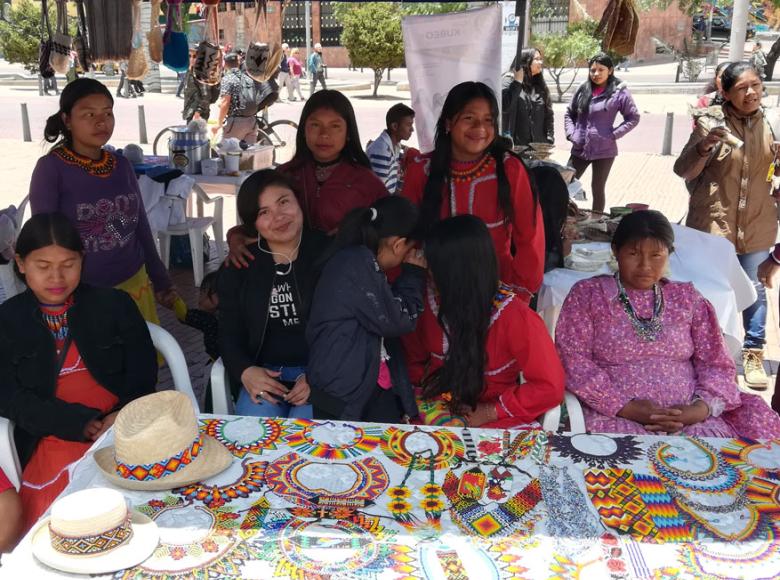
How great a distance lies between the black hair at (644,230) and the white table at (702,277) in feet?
2.05

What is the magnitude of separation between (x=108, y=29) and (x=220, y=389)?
10.1 ft

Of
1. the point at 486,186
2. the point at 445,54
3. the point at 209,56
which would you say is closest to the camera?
the point at 486,186

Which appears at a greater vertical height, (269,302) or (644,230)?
(644,230)

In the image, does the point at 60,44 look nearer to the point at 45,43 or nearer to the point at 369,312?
the point at 45,43

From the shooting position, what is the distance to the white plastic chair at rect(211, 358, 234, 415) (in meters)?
2.75

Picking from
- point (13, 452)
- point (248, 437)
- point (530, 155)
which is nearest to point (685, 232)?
point (530, 155)

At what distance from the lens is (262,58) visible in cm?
604

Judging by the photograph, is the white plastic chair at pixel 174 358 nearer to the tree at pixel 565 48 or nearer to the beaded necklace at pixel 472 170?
the beaded necklace at pixel 472 170

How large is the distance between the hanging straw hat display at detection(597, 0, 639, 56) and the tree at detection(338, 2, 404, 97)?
17765 mm

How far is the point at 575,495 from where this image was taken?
1768mm

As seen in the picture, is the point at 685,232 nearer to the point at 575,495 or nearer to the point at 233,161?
the point at 575,495

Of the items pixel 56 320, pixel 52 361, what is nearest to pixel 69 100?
pixel 56 320

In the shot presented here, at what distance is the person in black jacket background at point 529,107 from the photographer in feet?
25.5

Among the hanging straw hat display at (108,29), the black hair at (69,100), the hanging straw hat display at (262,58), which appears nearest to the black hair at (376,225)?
the black hair at (69,100)
